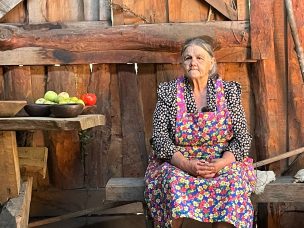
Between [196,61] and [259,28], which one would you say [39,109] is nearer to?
[196,61]

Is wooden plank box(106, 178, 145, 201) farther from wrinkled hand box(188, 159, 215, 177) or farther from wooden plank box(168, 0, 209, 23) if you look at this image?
wooden plank box(168, 0, 209, 23)

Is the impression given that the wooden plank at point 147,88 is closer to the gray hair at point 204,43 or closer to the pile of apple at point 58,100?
the gray hair at point 204,43

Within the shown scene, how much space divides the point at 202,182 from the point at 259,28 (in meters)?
1.52

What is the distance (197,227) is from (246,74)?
137cm

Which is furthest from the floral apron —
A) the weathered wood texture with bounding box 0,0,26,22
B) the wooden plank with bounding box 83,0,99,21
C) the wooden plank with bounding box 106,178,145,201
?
the weathered wood texture with bounding box 0,0,26,22

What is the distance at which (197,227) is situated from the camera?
4.97m

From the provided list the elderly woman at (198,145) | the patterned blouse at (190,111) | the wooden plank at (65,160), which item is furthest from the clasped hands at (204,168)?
the wooden plank at (65,160)

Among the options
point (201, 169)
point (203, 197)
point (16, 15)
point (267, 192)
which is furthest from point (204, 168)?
point (16, 15)

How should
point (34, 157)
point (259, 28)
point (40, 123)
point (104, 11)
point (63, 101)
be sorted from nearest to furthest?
point (40, 123) < point (63, 101) < point (34, 157) < point (259, 28) < point (104, 11)

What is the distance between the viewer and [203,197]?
3.82 m

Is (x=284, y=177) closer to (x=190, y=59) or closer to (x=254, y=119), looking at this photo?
(x=254, y=119)

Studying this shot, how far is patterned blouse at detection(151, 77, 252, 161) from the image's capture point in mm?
4148

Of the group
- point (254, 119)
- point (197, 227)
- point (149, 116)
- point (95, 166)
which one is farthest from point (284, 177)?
point (95, 166)

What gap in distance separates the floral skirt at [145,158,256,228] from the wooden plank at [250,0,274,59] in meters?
1.14
